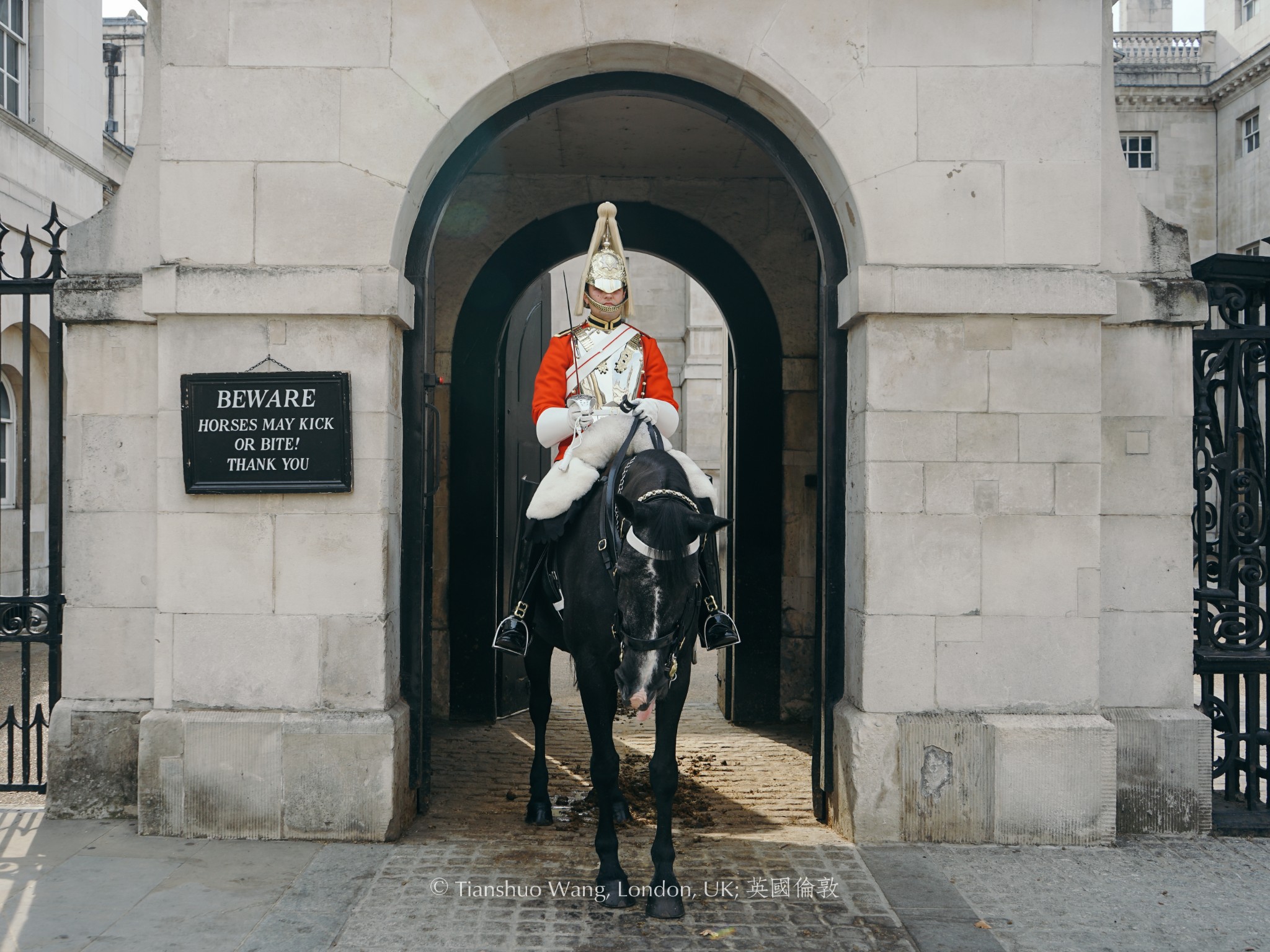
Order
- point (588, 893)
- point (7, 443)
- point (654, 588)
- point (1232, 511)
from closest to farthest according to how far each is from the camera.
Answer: point (654, 588), point (588, 893), point (1232, 511), point (7, 443)

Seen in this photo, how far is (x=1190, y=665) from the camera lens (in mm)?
5348

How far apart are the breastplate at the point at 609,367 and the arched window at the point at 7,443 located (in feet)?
38.7

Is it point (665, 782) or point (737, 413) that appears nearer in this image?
point (665, 782)

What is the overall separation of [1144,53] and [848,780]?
31576mm

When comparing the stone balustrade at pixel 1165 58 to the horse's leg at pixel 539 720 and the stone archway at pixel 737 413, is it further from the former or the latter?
the horse's leg at pixel 539 720

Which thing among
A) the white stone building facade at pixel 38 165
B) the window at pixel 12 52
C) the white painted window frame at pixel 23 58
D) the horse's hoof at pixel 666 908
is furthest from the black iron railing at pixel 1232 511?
the white painted window frame at pixel 23 58

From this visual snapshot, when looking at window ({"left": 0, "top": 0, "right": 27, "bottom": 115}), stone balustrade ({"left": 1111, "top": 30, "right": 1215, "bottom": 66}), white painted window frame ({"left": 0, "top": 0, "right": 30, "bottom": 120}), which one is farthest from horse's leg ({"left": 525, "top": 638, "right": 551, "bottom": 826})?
stone balustrade ({"left": 1111, "top": 30, "right": 1215, "bottom": 66})

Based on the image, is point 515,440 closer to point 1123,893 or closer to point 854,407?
point 854,407

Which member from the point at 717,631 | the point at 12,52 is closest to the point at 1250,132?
the point at 12,52

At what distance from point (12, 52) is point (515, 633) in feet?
50.1

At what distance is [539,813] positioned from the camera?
546 cm

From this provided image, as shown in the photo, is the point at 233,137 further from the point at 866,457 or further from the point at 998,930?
the point at 998,930

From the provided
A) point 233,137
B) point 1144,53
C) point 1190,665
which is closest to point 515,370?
point 233,137

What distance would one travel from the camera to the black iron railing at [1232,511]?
5500mm
